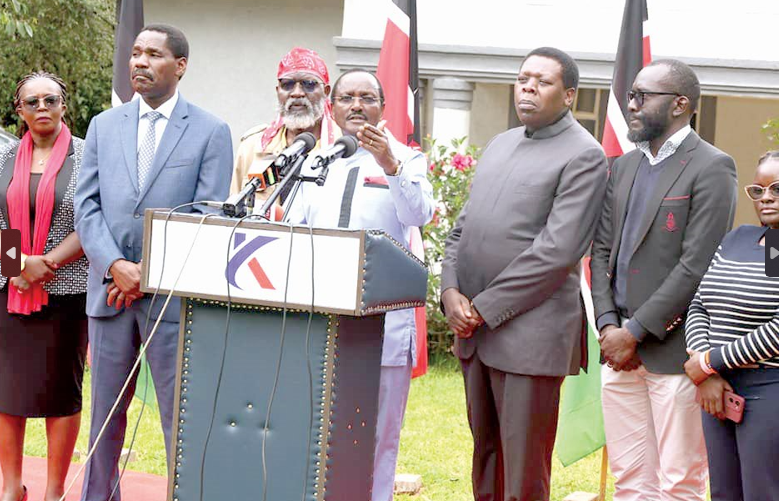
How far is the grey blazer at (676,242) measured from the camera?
14.6 feet

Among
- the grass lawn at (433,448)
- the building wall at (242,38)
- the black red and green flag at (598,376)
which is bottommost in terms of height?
the grass lawn at (433,448)

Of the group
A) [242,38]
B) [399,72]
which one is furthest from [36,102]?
[242,38]

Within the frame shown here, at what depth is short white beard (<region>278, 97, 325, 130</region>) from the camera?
528 centimetres

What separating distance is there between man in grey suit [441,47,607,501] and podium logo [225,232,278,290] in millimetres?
1203

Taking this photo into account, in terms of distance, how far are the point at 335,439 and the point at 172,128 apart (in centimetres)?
182

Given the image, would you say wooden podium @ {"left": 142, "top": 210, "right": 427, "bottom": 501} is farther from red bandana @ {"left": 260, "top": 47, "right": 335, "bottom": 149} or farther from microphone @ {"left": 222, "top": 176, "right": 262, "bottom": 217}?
red bandana @ {"left": 260, "top": 47, "right": 335, "bottom": 149}

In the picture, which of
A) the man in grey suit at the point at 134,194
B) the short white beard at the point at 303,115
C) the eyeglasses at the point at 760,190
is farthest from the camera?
the short white beard at the point at 303,115

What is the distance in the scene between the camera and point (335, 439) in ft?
12.7

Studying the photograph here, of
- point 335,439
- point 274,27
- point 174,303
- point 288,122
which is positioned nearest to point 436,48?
point 274,27

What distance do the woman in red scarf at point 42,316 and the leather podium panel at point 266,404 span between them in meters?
1.61

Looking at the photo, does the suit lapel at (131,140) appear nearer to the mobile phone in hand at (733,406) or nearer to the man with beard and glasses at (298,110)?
the man with beard and glasses at (298,110)

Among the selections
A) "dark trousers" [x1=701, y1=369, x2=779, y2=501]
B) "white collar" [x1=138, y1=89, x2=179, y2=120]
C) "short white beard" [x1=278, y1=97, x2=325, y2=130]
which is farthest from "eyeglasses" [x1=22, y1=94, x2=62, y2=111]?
"dark trousers" [x1=701, y1=369, x2=779, y2=501]

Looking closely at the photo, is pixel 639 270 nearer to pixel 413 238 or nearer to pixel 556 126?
pixel 556 126

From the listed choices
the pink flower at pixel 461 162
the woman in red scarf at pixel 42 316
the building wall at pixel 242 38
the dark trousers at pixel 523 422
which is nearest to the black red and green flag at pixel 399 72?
the woman in red scarf at pixel 42 316
